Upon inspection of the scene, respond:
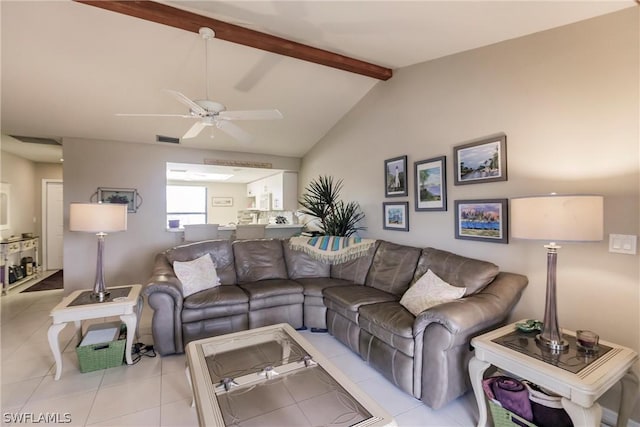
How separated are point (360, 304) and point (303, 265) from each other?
1265 millimetres

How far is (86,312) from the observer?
2361 millimetres

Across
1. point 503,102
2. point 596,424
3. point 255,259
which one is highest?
point 503,102

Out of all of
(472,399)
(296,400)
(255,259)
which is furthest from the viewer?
(255,259)

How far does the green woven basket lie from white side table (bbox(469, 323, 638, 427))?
99 millimetres

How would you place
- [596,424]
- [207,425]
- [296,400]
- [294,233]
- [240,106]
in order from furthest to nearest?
[294,233], [240,106], [296,400], [596,424], [207,425]

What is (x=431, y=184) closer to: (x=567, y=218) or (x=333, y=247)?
(x=333, y=247)

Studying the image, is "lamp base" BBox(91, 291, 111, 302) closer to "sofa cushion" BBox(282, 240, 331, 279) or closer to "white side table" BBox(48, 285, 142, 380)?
"white side table" BBox(48, 285, 142, 380)

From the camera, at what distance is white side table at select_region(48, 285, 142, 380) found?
2289mm

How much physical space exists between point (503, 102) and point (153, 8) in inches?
118

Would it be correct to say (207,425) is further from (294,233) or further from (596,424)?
(294,233)

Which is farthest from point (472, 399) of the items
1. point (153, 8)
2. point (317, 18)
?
point (153, 8)

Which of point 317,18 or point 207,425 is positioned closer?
point 207,425

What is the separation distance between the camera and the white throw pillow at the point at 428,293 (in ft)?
7.68

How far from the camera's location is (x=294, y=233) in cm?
600
